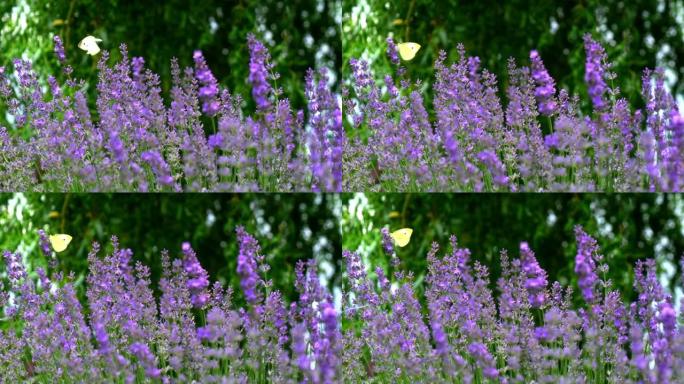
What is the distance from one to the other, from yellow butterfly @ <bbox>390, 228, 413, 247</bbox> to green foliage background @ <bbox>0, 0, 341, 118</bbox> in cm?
74

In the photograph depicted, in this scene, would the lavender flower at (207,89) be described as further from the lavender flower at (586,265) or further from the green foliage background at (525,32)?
the lavender flower at (586,265)

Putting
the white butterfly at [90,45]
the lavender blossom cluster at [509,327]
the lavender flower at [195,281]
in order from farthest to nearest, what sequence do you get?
the white butterfly at [90,45] < the lavender flower at [195,281] < the lavender blossom cluster at [509,327]

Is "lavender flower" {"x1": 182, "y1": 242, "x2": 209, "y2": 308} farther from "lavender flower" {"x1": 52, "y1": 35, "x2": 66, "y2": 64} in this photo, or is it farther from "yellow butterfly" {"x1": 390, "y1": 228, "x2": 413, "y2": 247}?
"lavender flower" {"x1": 52, "y1": 35, "x2": 66, "y2": 64}

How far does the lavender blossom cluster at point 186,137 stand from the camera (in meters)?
5.19

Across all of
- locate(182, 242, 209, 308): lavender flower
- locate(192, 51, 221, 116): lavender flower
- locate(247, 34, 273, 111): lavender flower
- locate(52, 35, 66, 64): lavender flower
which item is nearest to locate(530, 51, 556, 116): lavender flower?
locate(247, 34, 273, 111): lavender flower

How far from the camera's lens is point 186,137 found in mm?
→ 5215

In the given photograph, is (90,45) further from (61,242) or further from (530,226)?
(530,226)

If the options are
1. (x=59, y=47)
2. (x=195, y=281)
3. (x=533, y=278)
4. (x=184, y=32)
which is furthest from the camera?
(x=59, y=47)

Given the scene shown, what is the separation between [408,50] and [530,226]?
3.25 ft

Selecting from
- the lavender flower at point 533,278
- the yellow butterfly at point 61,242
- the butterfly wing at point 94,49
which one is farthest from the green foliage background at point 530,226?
the butterfly wing at point 94,49

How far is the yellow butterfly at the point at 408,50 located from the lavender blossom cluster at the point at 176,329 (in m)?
1.06

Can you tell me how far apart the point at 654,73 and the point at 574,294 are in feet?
3.55

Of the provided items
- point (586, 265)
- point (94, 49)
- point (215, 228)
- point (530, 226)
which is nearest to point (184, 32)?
point (94, 49)

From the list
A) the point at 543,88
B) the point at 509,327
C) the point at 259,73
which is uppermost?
the point at 259,73
